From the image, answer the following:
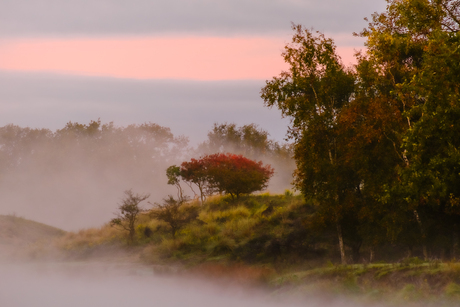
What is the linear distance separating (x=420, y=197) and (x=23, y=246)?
30.3 m

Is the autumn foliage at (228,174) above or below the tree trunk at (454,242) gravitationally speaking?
above

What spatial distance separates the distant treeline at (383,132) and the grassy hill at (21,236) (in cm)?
2279

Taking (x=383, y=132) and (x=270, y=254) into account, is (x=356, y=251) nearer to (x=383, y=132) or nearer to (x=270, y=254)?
(x=270, y=254)

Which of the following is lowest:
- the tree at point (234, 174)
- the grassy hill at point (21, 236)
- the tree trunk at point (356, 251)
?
the tree trunk at point (356, 251)

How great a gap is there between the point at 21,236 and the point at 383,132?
31.6 m

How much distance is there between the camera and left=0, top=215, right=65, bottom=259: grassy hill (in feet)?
112

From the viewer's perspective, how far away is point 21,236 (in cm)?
3866

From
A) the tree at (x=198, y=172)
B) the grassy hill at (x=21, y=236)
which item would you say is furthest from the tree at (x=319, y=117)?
the grassy hill at (x=21, y=236)

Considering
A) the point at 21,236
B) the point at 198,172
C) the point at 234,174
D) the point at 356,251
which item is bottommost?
the point at 356,251

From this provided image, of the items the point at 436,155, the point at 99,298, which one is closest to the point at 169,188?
the point at 99,298

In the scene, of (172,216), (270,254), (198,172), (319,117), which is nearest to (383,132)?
(319,117)

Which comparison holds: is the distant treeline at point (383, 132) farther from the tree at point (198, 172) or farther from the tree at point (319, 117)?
the tree at point (198, 172)

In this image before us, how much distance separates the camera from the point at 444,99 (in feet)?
50.6

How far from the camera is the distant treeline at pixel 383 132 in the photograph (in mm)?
16062
